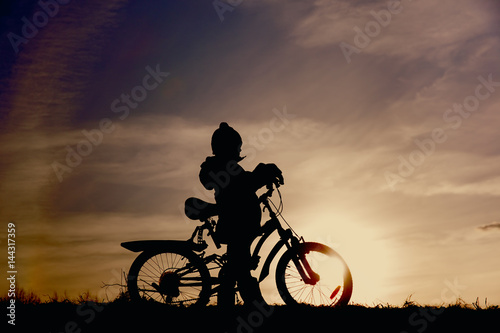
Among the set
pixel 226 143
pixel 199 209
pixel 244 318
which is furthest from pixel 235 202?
pixel 244 318

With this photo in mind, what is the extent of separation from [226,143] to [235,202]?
1.07 meters

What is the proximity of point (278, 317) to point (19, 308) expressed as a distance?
4.48 metres

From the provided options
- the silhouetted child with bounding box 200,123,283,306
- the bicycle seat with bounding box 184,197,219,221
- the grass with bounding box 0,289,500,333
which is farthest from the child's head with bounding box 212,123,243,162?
the grass with bounding box 0,289,500,333

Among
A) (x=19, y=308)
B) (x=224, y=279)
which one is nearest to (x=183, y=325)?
(x=224, y=279)

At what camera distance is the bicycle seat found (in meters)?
9.27

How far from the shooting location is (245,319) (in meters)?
8.46

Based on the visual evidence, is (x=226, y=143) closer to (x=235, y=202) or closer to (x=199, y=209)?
(x=235, y=202)

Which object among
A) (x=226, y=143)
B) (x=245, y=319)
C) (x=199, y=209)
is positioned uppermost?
(x=226, y=143)

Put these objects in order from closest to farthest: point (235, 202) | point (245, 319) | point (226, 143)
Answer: point (245, 319)
point (235, 202)
point (226, 143)

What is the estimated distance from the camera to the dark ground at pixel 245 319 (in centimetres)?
816

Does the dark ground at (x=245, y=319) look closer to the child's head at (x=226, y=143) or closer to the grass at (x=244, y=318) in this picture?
the grass at (x=244, y=318)

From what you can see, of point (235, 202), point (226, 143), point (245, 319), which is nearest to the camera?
point (245, 319)

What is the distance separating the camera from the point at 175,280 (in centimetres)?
953

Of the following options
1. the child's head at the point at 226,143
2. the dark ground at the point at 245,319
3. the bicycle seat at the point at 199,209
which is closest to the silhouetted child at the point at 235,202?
the child's head at the point at 226,143
